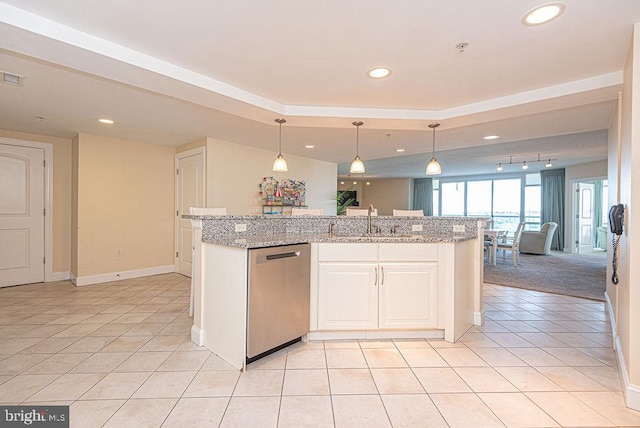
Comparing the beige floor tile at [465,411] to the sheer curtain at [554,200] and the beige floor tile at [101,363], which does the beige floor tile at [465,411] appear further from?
the sheer curtain at [554,200]

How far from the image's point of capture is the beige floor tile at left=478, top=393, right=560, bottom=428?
166 centimetres

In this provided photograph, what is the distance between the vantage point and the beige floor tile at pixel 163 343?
252cm

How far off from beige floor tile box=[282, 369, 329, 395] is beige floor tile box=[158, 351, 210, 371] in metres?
0.69

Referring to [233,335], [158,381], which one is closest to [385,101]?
[233,335]

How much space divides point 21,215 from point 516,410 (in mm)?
6222

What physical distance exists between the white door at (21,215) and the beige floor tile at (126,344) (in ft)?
10.4

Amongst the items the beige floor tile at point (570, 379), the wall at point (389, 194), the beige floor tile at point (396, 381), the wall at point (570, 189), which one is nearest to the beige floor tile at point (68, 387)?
the beige floor tile at point (396, 381)

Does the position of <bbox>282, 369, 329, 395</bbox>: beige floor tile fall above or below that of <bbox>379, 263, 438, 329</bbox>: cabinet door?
below

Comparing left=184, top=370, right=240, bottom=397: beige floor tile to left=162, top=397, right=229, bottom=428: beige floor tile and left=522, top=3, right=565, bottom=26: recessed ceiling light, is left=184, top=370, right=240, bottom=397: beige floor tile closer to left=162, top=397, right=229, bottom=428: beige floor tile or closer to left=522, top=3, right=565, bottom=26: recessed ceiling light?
left=162, top=397, right=229, bottom=428: beige floor tile

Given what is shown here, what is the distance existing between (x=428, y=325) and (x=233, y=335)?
1.68 metres

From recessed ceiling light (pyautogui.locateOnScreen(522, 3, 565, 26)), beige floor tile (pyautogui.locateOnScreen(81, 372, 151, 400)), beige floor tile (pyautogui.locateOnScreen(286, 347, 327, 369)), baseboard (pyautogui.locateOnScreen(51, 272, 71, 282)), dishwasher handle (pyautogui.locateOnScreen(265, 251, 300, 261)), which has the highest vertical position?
recessed ceiling light (pyautogui.locateOnScreen(522, 3, 565, 26))

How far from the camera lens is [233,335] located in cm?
228

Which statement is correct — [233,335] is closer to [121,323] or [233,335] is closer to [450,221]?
[121,323]

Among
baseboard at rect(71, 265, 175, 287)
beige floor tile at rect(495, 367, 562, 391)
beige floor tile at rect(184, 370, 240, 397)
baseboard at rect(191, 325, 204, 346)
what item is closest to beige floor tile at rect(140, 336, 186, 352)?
baseboard at rect(191, 325, 204, 346)
